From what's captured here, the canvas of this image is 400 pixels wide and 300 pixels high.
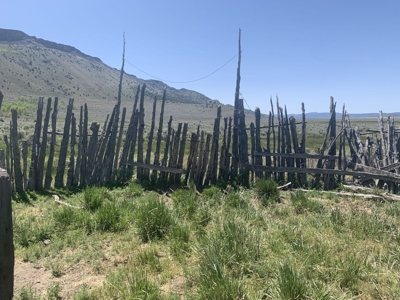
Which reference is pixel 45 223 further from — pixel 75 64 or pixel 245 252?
pixel 75 64

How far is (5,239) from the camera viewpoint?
194 centimetres

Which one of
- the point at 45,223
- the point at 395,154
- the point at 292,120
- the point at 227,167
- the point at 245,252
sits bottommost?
the point at 45,223

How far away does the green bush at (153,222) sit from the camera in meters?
4.29

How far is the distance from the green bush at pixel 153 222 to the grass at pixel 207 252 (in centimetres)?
1

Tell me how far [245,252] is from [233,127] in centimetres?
542

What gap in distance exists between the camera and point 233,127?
846 cm

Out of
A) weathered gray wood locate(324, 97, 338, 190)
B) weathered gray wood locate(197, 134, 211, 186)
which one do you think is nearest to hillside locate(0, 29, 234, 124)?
weathered gray wood locate(324, 97, 338, 190)

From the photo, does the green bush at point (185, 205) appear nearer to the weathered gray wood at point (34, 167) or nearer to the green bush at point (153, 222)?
the green bush at point (153, 222)

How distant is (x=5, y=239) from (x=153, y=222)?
2548 millimetres

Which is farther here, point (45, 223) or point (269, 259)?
point (45, 223)

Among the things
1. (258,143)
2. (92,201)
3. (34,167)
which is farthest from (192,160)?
(34,167)

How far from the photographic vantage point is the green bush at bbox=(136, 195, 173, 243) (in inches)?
169

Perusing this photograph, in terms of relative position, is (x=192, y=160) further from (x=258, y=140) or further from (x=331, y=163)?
(x=331, y=163)

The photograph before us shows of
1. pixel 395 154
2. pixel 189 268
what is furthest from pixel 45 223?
pixel 395 154
